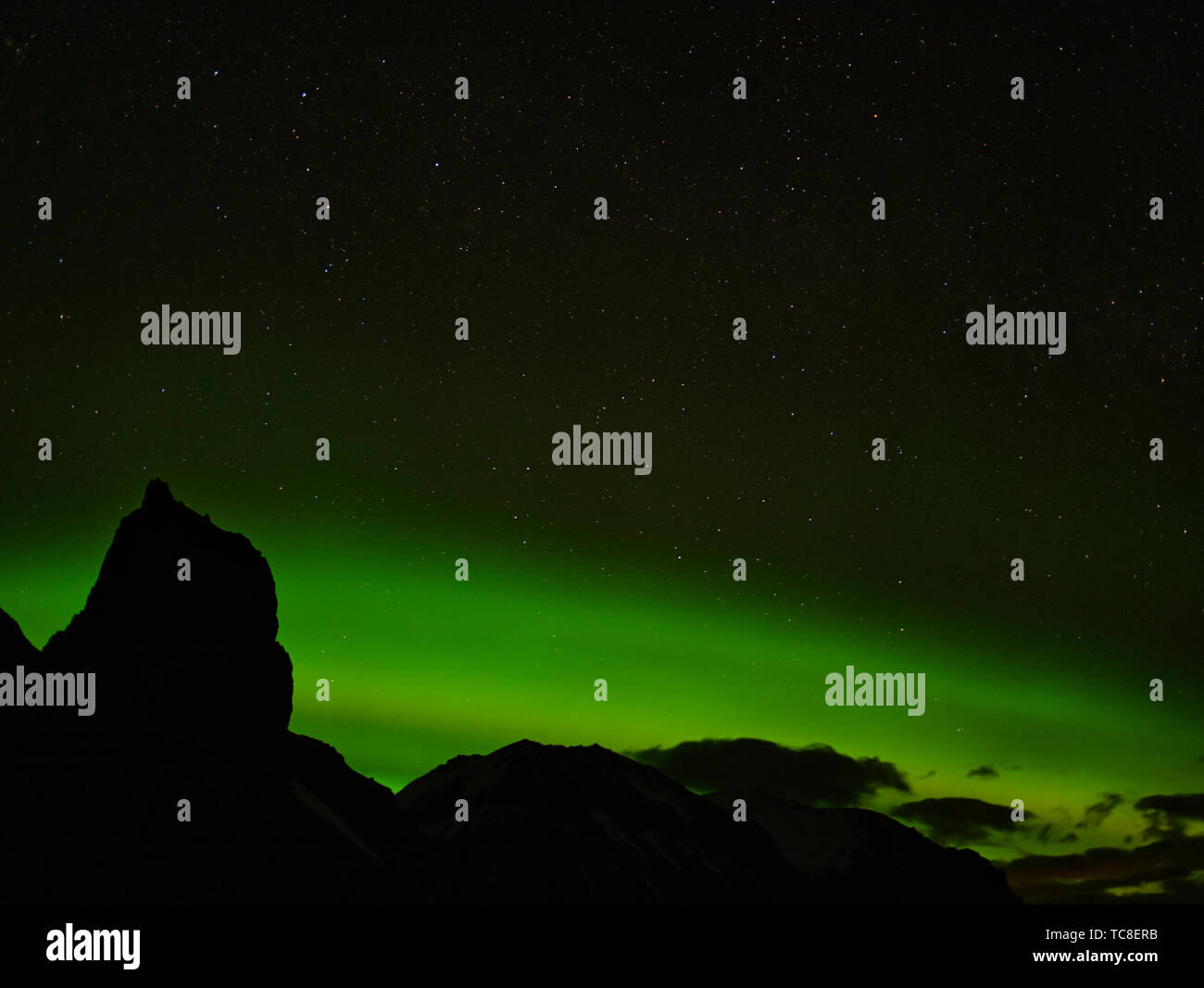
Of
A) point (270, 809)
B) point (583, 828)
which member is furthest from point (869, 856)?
point (270, 809)

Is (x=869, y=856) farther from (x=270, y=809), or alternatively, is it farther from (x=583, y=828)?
(x=270, y=809)

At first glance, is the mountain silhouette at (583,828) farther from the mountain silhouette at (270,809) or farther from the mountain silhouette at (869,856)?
the mountain silhouette at (869,856)

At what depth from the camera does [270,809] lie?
27.7m

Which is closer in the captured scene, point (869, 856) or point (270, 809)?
point (869, 856)

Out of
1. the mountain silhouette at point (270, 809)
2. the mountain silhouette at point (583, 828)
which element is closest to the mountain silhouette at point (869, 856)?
the mountain silhouette at point (270, 809)

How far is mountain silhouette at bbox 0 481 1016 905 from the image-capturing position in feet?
70.6

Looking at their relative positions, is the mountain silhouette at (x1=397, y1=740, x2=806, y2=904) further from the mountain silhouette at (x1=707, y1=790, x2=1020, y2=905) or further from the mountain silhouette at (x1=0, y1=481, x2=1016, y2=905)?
the mountain silhouette at (x1=707, y1=790, x2=1020, y2=905)

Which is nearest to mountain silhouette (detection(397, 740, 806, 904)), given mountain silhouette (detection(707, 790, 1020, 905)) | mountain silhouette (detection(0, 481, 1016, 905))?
mountain silhouette (detection(0, 481, 1016, 905))

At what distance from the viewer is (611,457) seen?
14961mm

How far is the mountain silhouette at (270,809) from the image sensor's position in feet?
70.6
